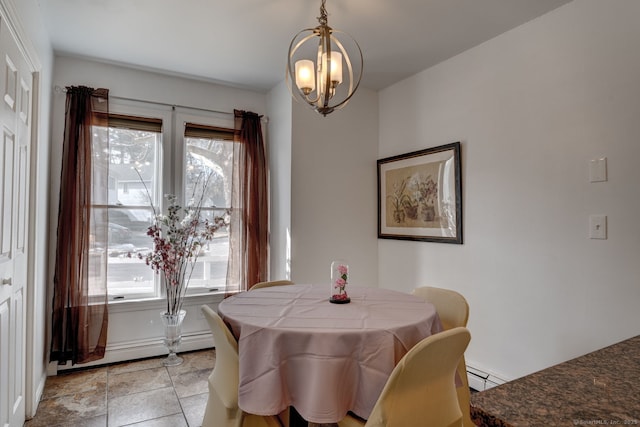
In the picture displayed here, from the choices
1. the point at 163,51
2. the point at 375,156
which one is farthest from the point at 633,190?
the point at 163,51

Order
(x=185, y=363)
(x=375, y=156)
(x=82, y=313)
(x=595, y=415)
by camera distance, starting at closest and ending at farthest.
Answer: (x=595, y=415)
(x=82, y=313)
(x=185, y=363)
(x=375, y=156)

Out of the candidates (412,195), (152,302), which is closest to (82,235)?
(152,302)

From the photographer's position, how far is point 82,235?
2979mm

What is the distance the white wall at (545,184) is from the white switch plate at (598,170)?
0.03 m

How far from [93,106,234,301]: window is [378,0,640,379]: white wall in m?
2.00

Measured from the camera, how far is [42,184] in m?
2.62

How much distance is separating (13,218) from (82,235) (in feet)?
3.65

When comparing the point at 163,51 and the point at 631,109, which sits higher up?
the point at 163,51

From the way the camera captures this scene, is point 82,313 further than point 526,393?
Yes

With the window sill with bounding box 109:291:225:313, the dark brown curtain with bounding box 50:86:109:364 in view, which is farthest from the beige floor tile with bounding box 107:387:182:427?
the window sill with bounding box 109:291:225:313

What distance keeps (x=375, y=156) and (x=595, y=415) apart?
10.7 ft

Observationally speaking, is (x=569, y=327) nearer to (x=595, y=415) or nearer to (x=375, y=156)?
(x=595, y=415)

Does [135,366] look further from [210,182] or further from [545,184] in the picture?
[545,184]

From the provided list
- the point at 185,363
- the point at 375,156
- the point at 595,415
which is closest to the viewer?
the point at 595,415
